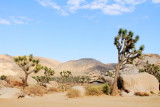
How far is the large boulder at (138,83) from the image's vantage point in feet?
82.5

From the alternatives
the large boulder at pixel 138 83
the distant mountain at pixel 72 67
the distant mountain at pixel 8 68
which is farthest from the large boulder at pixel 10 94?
the distant mountain at pixel 8 68

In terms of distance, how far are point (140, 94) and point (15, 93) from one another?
11473 millimetres

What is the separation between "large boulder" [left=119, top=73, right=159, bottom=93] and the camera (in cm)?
2514

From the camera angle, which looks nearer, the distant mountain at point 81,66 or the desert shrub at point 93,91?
the desert shrub at point 93,91

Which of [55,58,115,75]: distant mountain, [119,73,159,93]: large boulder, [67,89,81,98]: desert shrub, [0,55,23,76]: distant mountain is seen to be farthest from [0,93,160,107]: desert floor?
[55,58,115,75]: distant mountain

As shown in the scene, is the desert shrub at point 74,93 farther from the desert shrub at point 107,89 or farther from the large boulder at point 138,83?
the large boulder at point 138,83

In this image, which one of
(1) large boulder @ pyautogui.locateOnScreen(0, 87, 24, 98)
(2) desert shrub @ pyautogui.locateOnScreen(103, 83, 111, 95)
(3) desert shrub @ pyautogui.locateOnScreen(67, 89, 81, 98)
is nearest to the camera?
(1) large boulder @ pyautogui.locateOnScreen(0, 87, 24, 98)

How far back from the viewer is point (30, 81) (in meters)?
38.4

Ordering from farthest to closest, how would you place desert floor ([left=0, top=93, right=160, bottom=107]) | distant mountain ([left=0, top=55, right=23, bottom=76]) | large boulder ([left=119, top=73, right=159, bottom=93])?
distant mountain ([left=0, top=55, right=23, bottom=76]) < large boulder ([left=119, top=73, right=159, bottom=93]) < desert floor ([left=0, top=93, right=160, bottom=107])

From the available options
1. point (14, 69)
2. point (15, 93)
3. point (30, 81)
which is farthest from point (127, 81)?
point (14, 69)

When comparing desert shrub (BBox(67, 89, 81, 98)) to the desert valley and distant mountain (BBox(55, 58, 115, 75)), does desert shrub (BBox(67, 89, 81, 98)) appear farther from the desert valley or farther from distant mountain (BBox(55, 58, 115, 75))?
distant mountain (BBox(55, 58, 115, 75))

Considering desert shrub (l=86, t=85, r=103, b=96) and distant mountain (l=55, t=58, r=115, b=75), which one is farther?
distant mountain (l=55, t=58, r=115, b=75)

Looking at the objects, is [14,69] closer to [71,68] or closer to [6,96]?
[71,68]

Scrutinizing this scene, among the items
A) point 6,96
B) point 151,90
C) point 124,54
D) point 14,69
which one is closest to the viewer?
point 6,96
